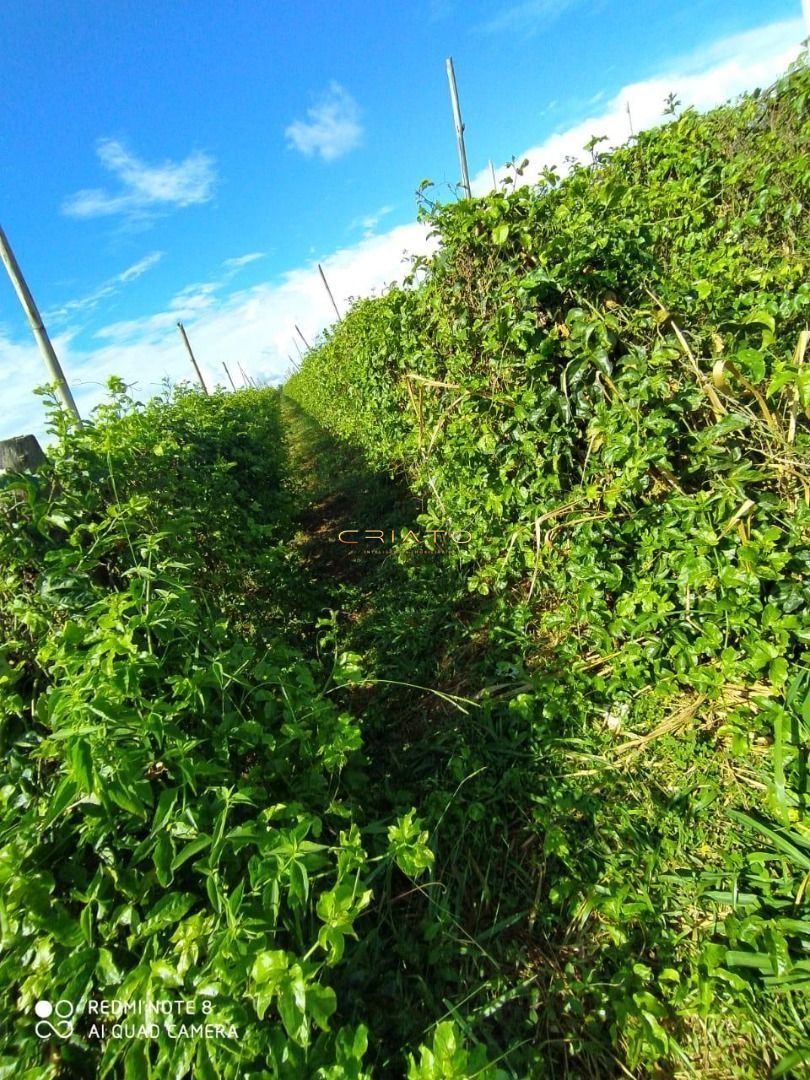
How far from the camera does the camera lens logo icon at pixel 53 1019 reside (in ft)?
3.07

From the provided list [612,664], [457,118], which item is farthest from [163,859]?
[457,118]

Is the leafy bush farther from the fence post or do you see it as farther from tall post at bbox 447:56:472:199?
tall post at bbox 447:56:472:199

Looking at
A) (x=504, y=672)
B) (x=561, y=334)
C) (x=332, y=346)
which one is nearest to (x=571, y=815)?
(x=504, y=672)

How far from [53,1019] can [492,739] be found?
166 cm

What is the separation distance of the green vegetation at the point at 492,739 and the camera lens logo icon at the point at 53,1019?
0.02 metres

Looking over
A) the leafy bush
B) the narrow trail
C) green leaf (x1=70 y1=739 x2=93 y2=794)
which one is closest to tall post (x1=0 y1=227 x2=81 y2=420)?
the narrow trail

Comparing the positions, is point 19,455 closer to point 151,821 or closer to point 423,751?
point 151,821

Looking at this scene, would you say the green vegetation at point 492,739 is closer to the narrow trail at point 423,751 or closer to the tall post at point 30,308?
the narrow trail at point 423,751

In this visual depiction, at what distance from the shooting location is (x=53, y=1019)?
0.94 m

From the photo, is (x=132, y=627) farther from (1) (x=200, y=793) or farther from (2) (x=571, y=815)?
(2) (x=571, y=815)

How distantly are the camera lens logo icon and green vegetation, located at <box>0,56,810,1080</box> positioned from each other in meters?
0.02

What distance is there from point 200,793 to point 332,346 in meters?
8.77

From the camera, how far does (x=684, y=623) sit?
183 centimetres

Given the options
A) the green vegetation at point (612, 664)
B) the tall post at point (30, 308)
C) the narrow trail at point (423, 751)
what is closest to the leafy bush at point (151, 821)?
the narrow trail at point (423, 751)
